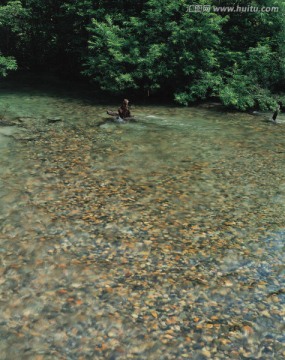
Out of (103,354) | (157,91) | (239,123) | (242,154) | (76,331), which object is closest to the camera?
(103,354)

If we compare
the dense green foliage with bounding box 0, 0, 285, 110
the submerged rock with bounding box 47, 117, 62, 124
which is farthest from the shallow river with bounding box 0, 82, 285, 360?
the dense green foliage with bounding box 0, 0, 285, 110

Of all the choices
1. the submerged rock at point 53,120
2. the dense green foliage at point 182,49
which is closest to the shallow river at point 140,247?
the submerged rock at point 53,120

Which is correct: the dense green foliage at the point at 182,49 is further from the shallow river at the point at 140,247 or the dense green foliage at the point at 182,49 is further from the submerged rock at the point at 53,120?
the shallow river at the point at 140,247

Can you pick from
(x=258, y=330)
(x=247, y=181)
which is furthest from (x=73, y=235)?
(x=247, y=181)

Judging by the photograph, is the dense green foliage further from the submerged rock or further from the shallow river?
the shallow river

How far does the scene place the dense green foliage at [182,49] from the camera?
23.8 meters

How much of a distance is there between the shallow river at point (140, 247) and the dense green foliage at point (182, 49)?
7.42 m

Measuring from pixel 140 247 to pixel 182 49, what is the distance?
17.6 m

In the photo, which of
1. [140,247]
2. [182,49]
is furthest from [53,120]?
[140,247]

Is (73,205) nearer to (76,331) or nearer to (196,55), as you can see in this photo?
(76,331)

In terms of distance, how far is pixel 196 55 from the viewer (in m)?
24.6

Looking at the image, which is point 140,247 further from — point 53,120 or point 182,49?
point 182,49

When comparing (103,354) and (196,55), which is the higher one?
(196,55)

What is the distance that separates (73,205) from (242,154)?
7.94m
